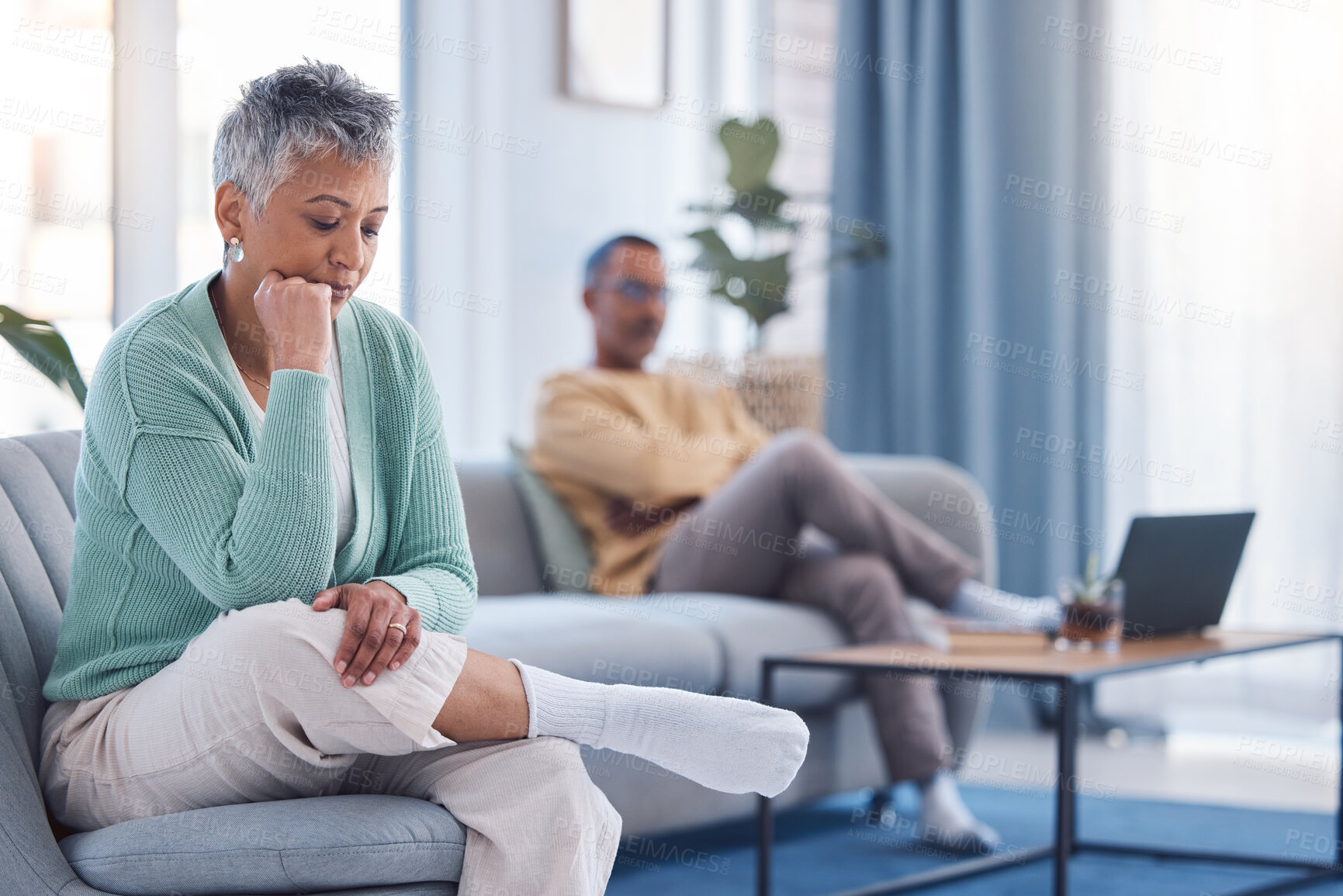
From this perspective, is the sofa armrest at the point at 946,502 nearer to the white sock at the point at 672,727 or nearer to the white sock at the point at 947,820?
A: the white sock at the point at 947,820

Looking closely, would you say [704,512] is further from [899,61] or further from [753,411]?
[899,61]

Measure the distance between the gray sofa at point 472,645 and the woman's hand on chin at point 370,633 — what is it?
5.1 inches

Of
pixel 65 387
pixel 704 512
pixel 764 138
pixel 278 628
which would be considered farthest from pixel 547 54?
pixel 278 628

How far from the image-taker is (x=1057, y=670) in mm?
Result: 1859

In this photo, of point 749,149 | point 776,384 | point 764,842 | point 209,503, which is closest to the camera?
point 209,503

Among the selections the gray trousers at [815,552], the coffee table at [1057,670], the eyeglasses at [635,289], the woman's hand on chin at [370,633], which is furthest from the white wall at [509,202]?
the woman's hand on chin at [370,633]

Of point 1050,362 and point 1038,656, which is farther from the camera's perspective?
point 1050,362

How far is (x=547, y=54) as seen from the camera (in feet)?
12.1

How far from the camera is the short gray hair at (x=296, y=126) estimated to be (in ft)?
4.31

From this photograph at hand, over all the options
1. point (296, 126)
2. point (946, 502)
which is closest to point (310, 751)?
point (296, 126)

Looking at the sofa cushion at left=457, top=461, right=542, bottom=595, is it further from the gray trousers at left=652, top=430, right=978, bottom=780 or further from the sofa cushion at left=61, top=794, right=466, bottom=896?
the sofa cushion at left=61, top=794, right=466, bottom=896

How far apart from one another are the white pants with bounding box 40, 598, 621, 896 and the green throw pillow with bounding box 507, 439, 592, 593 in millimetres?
1409

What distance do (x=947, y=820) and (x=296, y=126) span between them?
5.65 feet

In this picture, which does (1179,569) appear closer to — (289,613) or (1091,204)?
(289,613)
